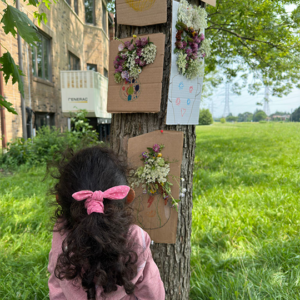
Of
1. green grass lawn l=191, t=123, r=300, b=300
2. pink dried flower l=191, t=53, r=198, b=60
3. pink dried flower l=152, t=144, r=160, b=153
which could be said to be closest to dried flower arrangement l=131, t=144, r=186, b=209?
pink dried flower l=152, t=144, r=160, b=153

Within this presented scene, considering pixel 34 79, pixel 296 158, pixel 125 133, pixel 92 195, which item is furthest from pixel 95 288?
pixel 34 79

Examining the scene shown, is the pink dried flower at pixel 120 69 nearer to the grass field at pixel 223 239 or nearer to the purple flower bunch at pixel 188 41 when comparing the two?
the purple flower bunch at pixel 188 41

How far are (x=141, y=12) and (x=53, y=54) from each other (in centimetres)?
945

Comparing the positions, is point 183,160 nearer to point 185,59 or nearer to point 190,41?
point 185,59

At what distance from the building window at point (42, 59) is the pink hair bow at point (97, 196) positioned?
29.6 ft

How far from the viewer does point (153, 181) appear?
153cm

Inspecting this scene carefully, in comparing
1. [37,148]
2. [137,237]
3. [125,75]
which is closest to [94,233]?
[137,237]

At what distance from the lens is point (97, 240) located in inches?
40.2

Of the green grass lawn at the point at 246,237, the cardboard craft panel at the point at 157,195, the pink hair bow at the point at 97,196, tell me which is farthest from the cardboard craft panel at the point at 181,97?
the green grass lawn at the point at 246,237

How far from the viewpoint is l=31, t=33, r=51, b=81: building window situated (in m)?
8.73

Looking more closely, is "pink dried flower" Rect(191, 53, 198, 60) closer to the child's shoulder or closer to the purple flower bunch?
the purple flower bunch

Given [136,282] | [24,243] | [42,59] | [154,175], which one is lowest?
[24,243]

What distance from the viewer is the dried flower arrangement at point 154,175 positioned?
1529 mm

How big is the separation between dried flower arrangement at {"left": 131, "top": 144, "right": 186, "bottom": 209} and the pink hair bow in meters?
0.47
